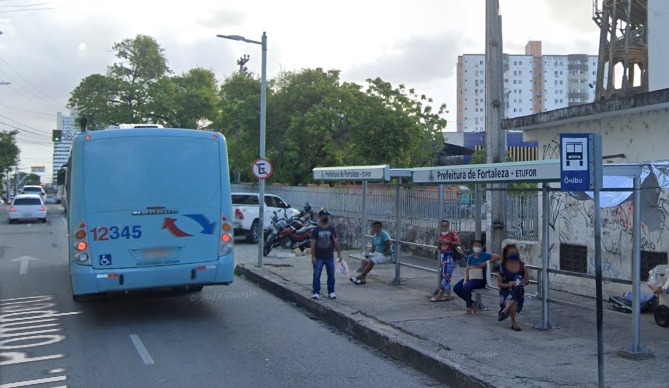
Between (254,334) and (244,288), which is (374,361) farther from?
(244,288)

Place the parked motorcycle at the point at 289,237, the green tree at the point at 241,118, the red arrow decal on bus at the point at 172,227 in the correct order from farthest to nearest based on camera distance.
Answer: the green tree at the point at 241,118, the parked motorcycle at the point at 289,237, the red arrow decal on bus at the point at 172,227

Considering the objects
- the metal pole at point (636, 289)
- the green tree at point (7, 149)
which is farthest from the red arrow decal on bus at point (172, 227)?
the green tree at point (7, 149)

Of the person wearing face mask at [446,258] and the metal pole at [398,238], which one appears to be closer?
the person wearing face mask at [446,258]

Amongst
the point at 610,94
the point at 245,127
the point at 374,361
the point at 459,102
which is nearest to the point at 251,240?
the point at 245,127

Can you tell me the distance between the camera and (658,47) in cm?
2305

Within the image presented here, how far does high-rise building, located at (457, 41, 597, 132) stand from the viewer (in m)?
98.0

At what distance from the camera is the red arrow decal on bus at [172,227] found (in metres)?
9.23

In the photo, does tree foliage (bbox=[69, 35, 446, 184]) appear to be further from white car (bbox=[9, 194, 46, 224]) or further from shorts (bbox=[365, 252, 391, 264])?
shorts (bbox=[365, 252, 391, 264])

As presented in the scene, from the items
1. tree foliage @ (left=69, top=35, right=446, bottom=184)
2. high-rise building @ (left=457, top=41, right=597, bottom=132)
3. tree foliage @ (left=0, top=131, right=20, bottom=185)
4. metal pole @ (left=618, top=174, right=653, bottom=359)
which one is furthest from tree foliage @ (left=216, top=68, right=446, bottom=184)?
high-rise building @ (left=457, top=41, right=597, bottom=132)

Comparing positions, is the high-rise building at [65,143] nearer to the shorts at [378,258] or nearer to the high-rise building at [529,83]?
the shorts at [378,258]

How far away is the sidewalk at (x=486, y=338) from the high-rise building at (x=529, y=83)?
9063cm

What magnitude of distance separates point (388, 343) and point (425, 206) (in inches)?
341

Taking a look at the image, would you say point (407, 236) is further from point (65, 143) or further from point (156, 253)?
point (65, 143)

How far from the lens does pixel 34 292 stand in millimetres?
12258
